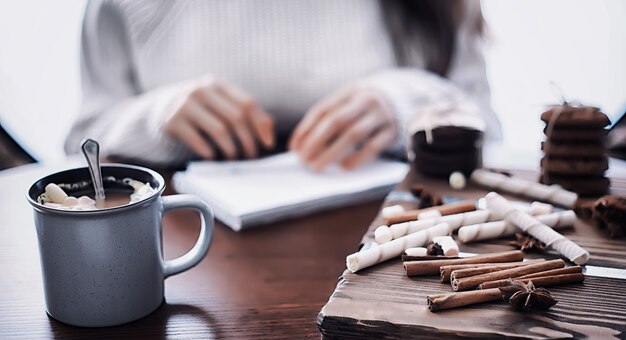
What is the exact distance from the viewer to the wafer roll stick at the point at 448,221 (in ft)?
2.18

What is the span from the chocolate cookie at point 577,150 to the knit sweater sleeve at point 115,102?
0.61 metres

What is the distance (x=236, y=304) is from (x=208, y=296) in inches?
1.4

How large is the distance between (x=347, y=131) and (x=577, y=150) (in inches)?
15.6

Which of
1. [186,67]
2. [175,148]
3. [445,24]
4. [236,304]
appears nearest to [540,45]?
[445,24]

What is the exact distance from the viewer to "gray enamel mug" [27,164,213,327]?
56cm

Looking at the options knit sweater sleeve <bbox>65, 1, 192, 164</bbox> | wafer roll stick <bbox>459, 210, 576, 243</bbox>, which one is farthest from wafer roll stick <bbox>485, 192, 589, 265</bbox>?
knit sweater sleeve <bbox>65, 1, 192, 164</bbox>

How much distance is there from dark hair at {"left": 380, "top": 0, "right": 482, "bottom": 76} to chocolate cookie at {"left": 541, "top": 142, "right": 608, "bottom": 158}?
23.8 inches

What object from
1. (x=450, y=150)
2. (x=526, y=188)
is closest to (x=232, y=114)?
(x=450, y=150)

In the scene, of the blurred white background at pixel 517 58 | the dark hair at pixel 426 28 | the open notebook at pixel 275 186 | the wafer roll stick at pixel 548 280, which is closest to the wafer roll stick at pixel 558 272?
the wafer roll stick at pixel 548 280

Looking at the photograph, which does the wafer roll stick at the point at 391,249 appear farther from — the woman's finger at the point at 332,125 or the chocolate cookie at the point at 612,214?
the woman's finger at the point at 332,125

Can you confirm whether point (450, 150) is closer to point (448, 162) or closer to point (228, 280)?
point (448, 162)

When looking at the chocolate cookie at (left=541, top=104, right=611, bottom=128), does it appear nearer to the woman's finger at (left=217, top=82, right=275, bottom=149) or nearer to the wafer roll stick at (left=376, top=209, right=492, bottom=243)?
the wafer roll stick at (left=376, top=209, right=492, bottom=243)

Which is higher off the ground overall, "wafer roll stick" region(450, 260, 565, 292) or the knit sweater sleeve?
the knit sweater sleeve

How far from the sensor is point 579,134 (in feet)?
2.52
